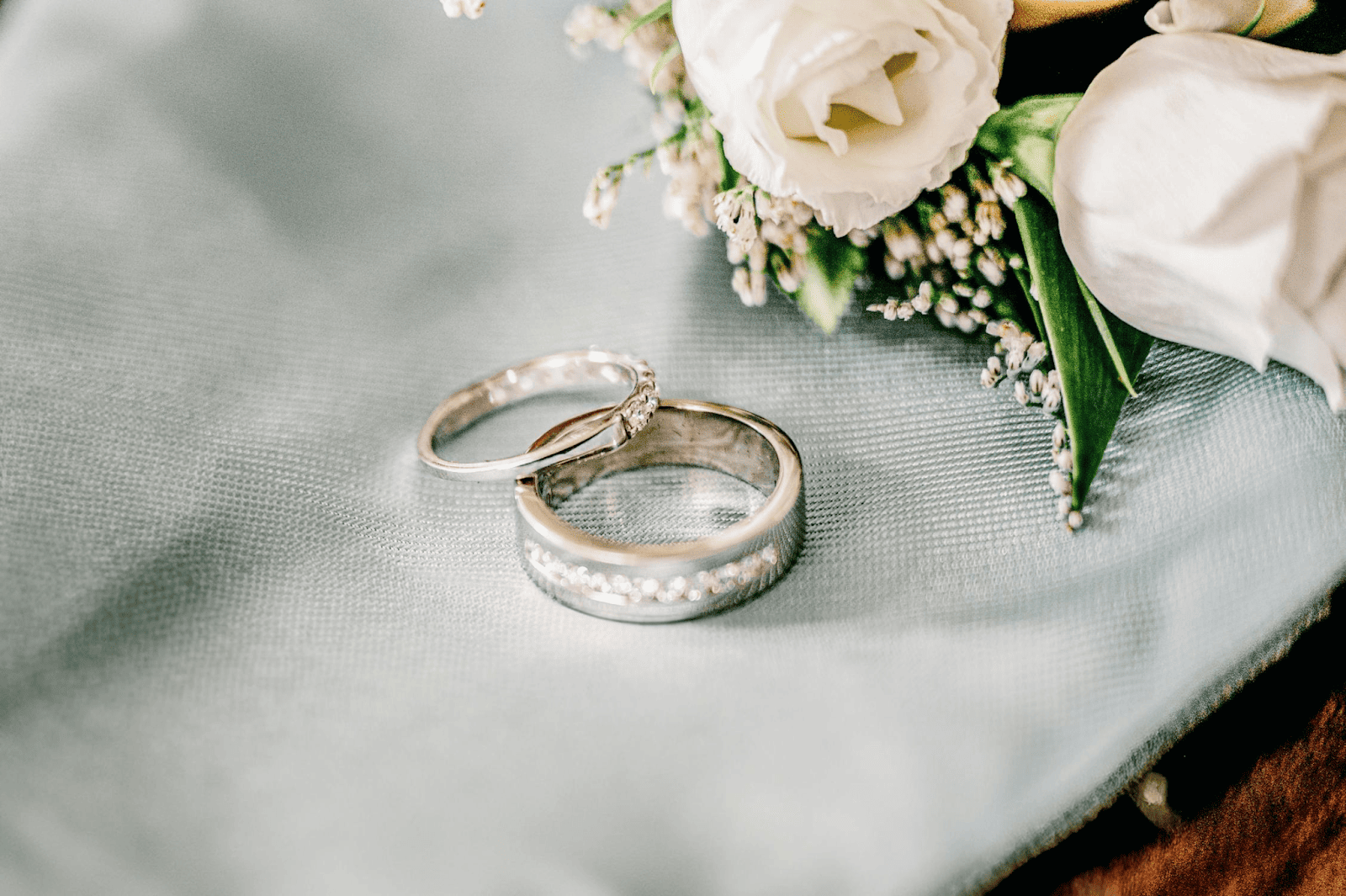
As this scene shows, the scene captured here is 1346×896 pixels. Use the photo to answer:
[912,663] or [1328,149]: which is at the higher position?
[1328,149]

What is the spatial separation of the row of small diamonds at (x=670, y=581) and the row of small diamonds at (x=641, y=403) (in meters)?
0.12

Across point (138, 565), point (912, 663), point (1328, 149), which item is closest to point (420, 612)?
point (138, 565)

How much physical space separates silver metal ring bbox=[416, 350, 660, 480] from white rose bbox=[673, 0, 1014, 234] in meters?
0.22

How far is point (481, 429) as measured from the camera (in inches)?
28.0

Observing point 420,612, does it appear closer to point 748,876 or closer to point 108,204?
point 748,876

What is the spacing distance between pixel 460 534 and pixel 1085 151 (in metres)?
0.40

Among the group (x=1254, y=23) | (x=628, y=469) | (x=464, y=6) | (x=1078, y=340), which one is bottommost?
(x=628, y=469)

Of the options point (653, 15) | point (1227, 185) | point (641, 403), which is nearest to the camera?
point (1227, 185)

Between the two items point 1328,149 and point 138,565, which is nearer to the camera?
point 1328,149

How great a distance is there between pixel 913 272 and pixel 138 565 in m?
0.49

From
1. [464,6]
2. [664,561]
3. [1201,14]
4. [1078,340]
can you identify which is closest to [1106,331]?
[1078,340]

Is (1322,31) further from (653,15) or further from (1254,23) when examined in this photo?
(653,15)

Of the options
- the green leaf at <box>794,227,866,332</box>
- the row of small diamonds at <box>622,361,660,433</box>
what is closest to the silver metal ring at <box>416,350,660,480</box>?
the row of small diamonds at <box>622,361,660,433</box>

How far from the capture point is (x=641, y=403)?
25.9 inches
